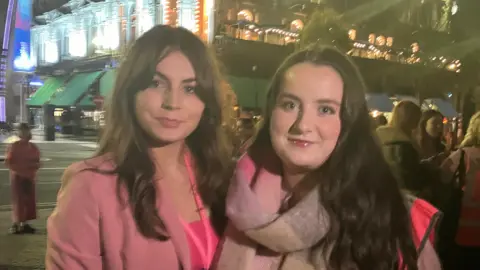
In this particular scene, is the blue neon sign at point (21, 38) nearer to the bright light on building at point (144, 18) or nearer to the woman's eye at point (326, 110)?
the bright light on building at point (144, 18)

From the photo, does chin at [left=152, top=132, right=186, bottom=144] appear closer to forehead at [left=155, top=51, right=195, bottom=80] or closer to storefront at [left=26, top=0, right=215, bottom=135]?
forehead at [left=155, top=51, right=195, bottom=80]

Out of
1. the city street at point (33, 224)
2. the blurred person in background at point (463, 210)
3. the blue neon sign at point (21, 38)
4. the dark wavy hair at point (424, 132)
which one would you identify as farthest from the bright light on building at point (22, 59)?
the blurred person in background at point (463, 210)

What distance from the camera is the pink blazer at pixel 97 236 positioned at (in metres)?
1.46

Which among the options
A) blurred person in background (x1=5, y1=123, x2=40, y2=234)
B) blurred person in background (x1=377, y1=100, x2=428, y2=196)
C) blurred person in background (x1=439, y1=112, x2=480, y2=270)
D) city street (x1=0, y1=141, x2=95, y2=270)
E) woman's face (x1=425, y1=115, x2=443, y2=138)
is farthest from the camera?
blurred person in background (x1=5, y1=123, x2=40, y2=234)

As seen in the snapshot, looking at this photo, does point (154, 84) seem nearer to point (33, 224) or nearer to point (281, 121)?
point (281, 121)

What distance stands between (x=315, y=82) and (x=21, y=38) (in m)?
30.7

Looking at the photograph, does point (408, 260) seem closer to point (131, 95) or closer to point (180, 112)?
point (180, 112)

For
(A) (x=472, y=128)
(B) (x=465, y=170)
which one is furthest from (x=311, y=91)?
(A) (x=472, y=128)

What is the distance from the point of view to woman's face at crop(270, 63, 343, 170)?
145 cm

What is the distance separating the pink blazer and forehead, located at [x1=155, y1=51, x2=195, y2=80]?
0.41 m

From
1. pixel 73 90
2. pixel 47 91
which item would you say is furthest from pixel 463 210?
pixel 47 91

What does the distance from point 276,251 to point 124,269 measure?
50cm

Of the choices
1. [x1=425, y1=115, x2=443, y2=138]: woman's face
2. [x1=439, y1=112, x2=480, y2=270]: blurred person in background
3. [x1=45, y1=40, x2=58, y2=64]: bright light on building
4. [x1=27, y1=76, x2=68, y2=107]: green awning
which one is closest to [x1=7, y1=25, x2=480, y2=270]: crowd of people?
[x1=439, y1=112, x2=480, y2=270]: blurred person in background

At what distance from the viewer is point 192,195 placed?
1813 millimetres
